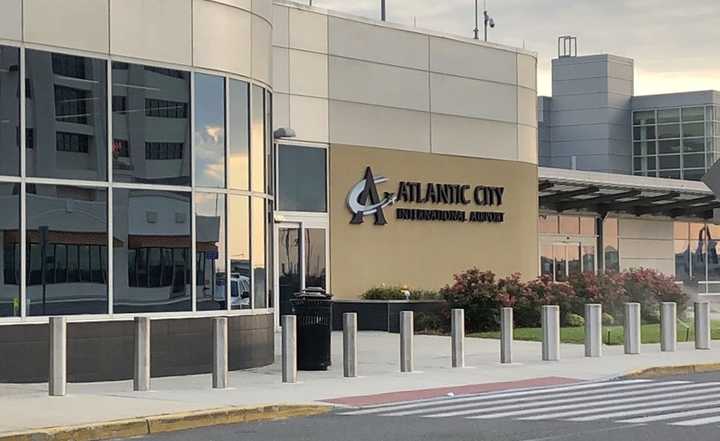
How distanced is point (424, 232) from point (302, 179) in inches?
175

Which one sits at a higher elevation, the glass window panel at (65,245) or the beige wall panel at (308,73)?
the beige wall panel at (308,73)

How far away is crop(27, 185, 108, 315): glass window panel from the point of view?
17.5 m

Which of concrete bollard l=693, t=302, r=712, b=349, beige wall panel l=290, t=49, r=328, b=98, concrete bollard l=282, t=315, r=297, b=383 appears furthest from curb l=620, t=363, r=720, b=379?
beige wall panel l=290, t=49, r=328, b=98

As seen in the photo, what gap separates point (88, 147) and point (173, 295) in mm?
2622

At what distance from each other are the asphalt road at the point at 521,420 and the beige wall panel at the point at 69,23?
22.4 feet

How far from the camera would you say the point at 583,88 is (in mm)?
77688

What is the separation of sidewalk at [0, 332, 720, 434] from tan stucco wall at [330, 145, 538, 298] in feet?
18.0

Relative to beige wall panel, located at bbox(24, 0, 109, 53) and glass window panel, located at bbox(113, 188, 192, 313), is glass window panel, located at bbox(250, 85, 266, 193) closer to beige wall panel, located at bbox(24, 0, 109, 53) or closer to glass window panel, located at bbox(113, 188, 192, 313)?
glass window panel, located at bbox(113, 188, 192, 313)

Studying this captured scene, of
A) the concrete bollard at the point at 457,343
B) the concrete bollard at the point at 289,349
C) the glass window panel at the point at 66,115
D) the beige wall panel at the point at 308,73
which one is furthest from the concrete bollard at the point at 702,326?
the glass window panel at the point at 66,115

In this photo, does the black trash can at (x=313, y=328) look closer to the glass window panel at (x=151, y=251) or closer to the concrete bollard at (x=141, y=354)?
the glass window panel at (x=151, y=251)

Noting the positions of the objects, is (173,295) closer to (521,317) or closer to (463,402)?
(463,402)

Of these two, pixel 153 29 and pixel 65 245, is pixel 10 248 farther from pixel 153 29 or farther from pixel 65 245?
pixel 153 29

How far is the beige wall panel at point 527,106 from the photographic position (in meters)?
Result: 36.2

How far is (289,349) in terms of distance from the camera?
58.9 feet
